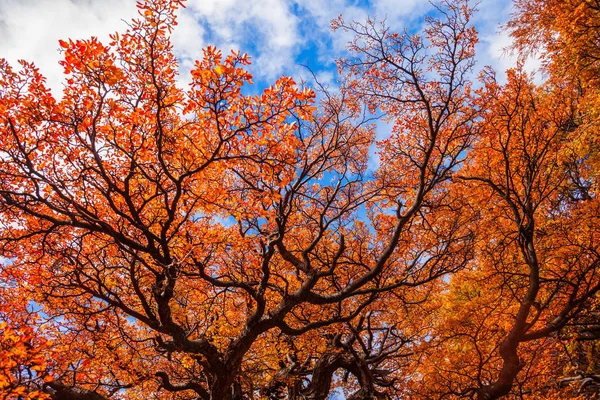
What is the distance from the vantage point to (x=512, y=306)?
1313 centimetres

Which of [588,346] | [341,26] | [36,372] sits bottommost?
[588,346]

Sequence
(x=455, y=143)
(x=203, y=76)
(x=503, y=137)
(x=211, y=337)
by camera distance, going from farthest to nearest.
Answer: (x=503, y=137)
(x=211, y=337)
(x=455, y=143)
(x=203, y=76)

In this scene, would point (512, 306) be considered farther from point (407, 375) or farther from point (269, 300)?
point (269, 300)

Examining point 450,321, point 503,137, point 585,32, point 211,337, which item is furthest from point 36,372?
point 585,32

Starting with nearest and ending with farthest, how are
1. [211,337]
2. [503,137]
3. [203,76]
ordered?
[203,76] < [211,337] < [503,137]

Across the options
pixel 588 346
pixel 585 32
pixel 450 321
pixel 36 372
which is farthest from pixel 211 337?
pixel 585 32

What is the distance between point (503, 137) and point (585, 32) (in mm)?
4038

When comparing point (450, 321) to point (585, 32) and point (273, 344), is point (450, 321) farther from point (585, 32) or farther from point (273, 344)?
point (585, 32)

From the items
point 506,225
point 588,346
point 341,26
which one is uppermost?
point 341,26

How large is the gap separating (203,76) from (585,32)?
10593 millimetres

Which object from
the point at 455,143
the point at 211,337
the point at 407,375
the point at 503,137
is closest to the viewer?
the point at 455,143

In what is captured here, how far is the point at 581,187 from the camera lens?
521 inches

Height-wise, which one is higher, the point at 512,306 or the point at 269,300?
the point at 269,300

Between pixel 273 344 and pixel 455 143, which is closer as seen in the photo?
pixel 455 143
